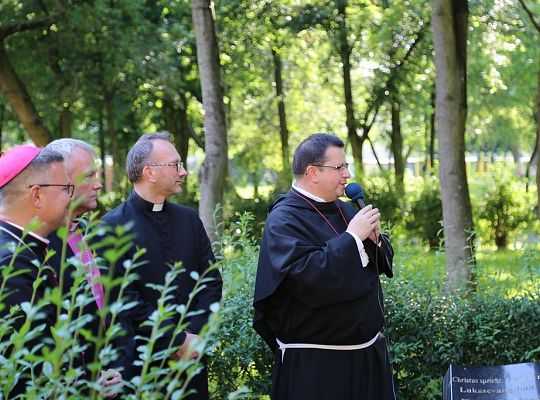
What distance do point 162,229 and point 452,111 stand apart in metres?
5.03

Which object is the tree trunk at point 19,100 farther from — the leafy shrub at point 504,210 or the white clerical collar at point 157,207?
the white clerical collar at point 157,207

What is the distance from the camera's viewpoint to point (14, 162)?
3.60m

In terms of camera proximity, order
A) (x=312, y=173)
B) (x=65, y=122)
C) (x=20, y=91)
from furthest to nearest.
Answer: (x=65, y=122), (x=20, y=91), (x=312, y=173)

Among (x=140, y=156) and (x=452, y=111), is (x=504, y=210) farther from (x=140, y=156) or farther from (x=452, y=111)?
(x=140, y=156)

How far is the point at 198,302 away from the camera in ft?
15.9

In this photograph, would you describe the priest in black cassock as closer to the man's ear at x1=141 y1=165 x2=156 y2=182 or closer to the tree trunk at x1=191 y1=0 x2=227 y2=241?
the man's ear at x1=141 y1=165 x2=156 y2=182

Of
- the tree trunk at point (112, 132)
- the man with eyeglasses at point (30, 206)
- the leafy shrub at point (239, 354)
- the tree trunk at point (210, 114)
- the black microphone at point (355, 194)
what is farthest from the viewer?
the tree trunk at point (112, 132)

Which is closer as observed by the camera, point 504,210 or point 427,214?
point 427,214

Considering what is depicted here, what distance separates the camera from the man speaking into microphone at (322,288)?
14.9ft

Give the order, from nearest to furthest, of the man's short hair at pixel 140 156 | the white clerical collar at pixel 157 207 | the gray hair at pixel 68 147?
the gray hair at pixel 68 147, the man's short hair at pixel 140 156, the white clerical collar at pixel 157 207

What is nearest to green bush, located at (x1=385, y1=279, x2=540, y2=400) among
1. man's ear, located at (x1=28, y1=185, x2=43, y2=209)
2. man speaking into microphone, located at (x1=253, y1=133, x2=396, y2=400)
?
man speaking into microphone, located at (x1=253, y1=133, x2=396, y2=400)

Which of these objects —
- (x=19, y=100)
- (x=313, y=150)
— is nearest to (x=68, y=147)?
(x=313, y=150)

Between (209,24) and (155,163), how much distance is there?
17.9 ft

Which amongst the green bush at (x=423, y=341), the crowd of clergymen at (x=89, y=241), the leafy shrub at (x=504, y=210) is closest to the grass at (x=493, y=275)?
the green bush at (x=423, y=341)
